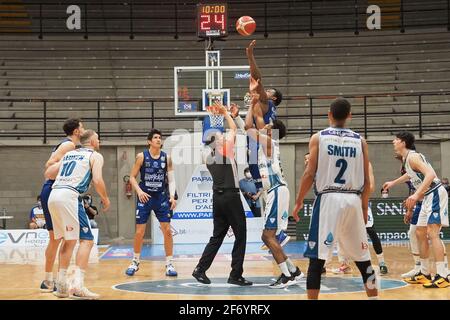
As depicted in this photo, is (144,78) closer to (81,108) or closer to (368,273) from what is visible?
(81,108)

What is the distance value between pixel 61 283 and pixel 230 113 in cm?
314

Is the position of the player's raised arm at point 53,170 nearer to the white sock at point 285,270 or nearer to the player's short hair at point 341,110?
the white sock at point 285,270

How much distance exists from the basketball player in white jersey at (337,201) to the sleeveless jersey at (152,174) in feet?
15.0

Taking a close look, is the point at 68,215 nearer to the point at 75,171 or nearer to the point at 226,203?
the point at 75,171

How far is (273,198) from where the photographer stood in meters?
8.61

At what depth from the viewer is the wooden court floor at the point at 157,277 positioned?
24.8 ft

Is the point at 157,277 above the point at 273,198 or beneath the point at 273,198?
beneath

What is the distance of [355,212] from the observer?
588cm

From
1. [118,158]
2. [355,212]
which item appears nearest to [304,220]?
[118,158]

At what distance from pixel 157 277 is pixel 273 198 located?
219 cm

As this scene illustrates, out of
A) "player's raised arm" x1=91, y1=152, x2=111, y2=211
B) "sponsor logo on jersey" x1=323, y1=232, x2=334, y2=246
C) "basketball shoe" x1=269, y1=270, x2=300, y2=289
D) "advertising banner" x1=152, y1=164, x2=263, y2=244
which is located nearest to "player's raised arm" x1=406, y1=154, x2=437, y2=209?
"basketball shoe" x1=269, y1=270, x2=300, y2=289

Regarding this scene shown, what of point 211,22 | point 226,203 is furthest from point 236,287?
point 211,22

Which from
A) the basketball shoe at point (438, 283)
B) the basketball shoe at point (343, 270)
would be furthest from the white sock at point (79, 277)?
the basketball shoe at point (438, 283)

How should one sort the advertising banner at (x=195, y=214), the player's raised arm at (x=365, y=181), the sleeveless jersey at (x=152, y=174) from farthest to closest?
the advertising banner at (x=195, y=214), the sleeveless jersey at (x=152, y=174), the player's raised arm at (x=365, y=181)
